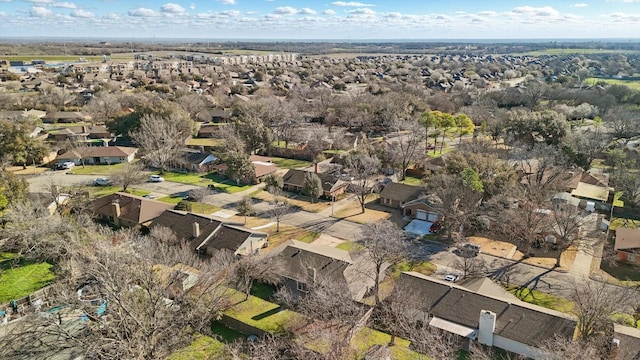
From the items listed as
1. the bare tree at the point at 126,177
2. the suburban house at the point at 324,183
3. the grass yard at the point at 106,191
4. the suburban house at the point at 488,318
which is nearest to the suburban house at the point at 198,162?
the bare tree at the point at 126,177

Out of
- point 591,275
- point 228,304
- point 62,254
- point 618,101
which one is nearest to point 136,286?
point 228,304

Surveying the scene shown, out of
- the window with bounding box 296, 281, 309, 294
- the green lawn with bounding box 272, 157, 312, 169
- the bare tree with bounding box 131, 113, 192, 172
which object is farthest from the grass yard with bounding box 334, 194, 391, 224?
the bare tree with bounding box 131, 113, 192, 172

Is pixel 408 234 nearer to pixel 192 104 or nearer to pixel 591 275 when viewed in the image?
pixel 591 275

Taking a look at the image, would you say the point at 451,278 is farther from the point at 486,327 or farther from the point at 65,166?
the point at 65,166

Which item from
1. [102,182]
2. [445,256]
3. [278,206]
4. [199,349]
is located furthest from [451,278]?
[102,182]

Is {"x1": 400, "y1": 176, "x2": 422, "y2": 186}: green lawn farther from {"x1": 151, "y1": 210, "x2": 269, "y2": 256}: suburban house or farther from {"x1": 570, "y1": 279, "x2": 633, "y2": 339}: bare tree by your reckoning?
{"x1": 570, "y1": 279, "x2": 633, "y2": 339}: bare tree

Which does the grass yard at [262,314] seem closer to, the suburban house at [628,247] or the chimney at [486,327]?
the chimney at [486,327]
